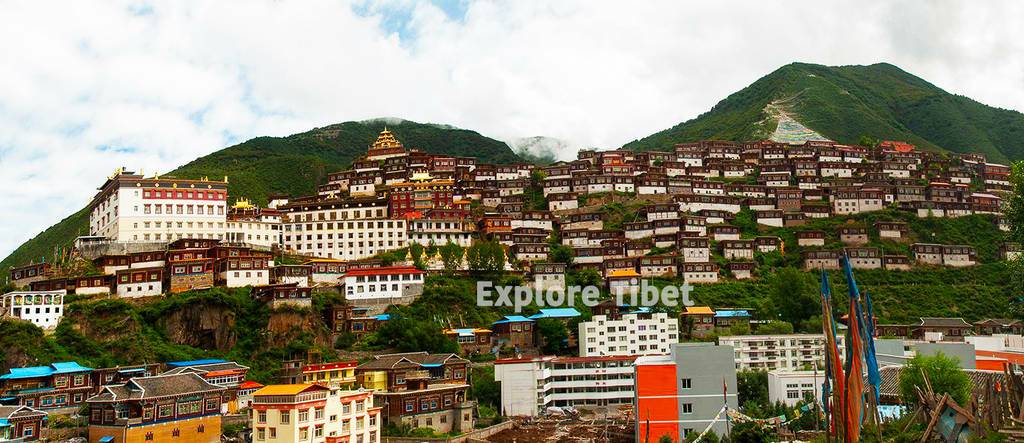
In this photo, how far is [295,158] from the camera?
386ft

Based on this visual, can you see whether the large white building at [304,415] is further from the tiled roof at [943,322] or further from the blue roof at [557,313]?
the tiled roof at [943,322]

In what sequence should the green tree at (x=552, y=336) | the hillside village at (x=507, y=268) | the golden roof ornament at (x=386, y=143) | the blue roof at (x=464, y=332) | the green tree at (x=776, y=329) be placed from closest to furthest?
Result: the hillside village at (x=507, y=268)
the green tree at (x=776, y=329)
the blue roof at (x=464, y=332)
the green tree at (x=552, y=336)
the golden roof ornament at (x=386, y=143)

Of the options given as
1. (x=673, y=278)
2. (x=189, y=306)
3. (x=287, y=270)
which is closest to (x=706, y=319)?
(x=673, y=278)

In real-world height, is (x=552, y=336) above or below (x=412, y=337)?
below

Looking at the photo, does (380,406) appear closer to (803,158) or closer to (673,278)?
(673,278)

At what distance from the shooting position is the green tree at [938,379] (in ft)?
110

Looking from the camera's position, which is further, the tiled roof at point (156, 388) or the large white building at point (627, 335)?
the large white building at point (627, 335)

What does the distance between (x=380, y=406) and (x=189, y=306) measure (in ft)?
51.7

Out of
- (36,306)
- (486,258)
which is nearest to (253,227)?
(486,258)

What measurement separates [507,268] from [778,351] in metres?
22.8

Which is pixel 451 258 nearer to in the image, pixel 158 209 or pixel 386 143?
pixel 158 209

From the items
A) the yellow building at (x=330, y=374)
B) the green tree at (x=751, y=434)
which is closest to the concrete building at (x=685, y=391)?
the green tree at (x=751, y=434)

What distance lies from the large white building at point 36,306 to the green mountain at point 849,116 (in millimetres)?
97302

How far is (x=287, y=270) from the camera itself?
2410 inches
